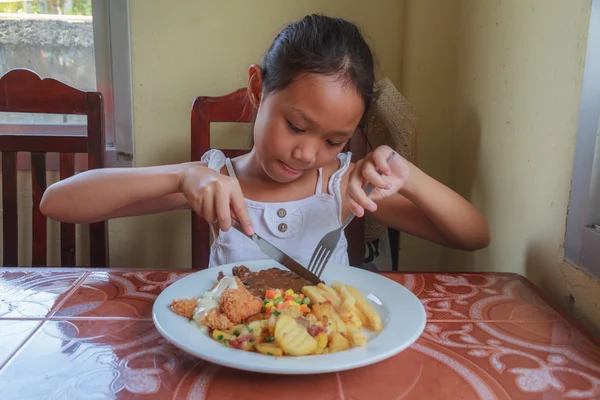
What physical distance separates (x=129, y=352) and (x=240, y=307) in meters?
0.14

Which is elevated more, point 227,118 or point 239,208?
point 227,118

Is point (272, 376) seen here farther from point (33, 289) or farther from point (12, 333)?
point (33, 289)

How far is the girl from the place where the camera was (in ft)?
2.84

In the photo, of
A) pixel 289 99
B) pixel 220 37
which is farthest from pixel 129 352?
pixel 220 37

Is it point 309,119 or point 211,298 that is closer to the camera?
point 211,298

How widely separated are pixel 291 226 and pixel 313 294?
43 cm

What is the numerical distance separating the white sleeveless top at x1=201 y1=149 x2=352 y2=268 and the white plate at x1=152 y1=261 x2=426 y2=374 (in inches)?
10.3

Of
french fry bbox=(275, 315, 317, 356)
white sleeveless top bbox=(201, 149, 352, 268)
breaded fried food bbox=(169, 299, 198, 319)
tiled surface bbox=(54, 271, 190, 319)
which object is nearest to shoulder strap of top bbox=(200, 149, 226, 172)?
white sleeveless top bbox=(201, 149, 352, 268)

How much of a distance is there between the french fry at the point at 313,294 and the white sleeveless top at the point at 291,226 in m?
0.37

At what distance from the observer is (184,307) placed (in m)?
0.65

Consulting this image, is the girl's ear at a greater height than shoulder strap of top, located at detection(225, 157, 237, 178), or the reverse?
the girl's ear

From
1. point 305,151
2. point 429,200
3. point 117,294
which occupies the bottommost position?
point 117,294

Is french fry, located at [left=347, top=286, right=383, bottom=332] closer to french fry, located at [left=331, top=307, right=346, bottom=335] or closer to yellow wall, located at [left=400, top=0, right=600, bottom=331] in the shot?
french fry, located at [left=331, top=307, right=346, bottom=335]

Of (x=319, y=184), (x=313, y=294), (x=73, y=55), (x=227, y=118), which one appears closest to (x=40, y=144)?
(x=73, y=55)
